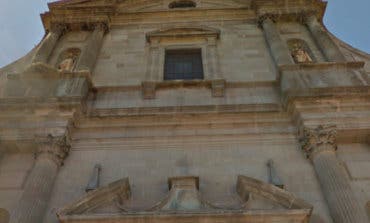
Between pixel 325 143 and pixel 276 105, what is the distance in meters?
2.11

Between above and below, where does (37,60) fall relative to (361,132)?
above

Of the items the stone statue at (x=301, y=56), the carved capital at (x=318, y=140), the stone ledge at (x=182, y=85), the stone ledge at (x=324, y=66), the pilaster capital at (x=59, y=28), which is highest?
the pilaster capital at (x=59, y=28)

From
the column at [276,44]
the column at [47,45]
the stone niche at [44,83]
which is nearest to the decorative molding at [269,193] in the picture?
the column at [276,44]

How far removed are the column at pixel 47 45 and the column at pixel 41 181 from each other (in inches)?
175

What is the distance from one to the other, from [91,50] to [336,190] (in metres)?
9.78

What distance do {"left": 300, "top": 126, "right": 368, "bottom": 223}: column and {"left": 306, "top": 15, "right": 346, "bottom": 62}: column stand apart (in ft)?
13.3

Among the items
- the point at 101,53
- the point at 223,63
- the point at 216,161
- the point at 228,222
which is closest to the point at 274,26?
the point at 223,63

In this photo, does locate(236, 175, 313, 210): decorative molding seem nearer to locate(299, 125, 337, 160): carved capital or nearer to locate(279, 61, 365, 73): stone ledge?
locate(299, 125, 337, 160): carved capital

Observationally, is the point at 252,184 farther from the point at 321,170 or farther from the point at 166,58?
the point at 166,58

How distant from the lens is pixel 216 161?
11.9 meters

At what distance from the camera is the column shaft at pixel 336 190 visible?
9805 millimetres

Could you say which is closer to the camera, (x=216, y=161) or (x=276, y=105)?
(x=216, y=161)

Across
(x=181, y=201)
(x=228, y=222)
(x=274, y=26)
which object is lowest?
(x=228, y=222)

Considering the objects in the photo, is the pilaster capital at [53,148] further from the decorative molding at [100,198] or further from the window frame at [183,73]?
the window frame at [183,73]
